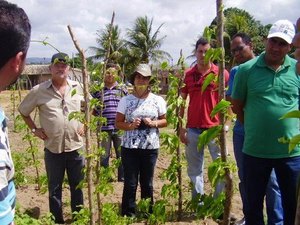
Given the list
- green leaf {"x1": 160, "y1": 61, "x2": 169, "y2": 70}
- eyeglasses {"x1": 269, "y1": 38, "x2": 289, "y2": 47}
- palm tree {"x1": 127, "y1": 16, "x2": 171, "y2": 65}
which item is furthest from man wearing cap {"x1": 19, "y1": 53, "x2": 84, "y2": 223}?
palm tree {"x1": 127, "y1": 16, "x2": 171, "y2": 65}

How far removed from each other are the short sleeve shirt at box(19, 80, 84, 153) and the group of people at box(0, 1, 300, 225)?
0.01 meters

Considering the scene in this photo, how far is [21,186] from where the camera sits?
6.16m

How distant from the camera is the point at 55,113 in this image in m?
4.33

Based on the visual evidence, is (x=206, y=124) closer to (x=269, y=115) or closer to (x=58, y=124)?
(x=269, y=115)

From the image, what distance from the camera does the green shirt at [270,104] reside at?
10.2 feet

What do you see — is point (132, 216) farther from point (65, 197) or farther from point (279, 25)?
point (279, 25)

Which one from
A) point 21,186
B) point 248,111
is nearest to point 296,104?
point 248,111

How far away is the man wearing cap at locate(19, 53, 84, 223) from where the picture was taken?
432 centimetres

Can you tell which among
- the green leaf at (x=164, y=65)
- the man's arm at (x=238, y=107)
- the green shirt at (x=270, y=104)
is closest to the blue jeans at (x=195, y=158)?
the green leaf at (x=164, y=65)

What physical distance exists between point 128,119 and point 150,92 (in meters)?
0.41

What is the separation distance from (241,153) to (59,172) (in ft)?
6.24

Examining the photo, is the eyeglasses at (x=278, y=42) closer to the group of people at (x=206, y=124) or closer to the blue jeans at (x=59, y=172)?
the group of people at (x=206, y=124)

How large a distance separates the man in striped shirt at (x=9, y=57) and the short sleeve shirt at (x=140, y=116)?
293cm

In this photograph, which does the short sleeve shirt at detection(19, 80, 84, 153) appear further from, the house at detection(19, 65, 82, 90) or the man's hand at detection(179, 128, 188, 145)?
the man's hand at detection(179, 128, 188, 145)
